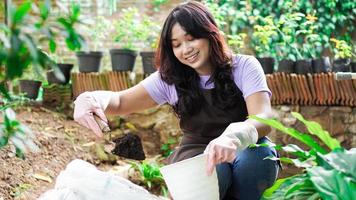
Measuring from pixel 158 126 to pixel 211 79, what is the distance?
1515 millimetres

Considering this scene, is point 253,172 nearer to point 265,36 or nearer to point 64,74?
point 265,36

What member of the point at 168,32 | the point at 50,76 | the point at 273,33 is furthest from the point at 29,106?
the point at 168,32

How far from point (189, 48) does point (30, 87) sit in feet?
6.49

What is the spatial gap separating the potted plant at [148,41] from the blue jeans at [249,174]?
1694 mm

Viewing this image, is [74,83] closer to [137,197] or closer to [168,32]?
[168,32]

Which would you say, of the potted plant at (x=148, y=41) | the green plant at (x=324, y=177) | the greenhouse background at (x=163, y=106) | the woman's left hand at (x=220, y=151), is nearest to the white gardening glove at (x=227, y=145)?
the woman's left hand at (x=220, y=151)

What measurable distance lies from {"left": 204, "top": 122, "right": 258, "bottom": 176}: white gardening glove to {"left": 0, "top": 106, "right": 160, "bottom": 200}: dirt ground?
125 centimetres

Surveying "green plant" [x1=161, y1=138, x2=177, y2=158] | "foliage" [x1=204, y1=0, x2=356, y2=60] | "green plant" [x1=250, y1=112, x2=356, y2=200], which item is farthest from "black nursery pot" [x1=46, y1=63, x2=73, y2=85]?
"green plant" [x1=250, y1=112, x2=356, y2=200]

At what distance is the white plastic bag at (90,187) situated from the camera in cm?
156

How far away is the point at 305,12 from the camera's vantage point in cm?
395

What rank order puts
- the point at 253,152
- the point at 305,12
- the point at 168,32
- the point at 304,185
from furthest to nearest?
the point at 305,12, the point at 168,32, the point at 253,152, the point at 304,185

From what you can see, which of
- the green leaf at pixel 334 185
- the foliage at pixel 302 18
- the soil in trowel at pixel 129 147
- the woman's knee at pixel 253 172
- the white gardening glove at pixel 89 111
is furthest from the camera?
the foliage at pixel 302 18

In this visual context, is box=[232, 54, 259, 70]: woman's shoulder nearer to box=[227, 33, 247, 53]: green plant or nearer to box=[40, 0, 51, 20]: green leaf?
box=[40, 0, 51, 20]: green leaf

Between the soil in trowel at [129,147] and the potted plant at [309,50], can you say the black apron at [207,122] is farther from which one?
the potted plant at [309,50]
